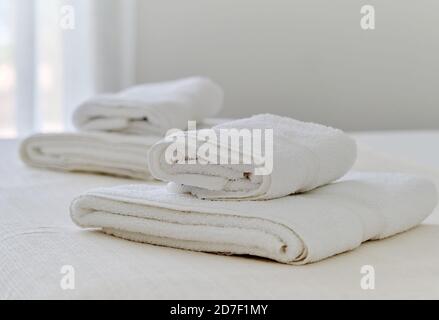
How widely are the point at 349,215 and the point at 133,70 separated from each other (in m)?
2.10

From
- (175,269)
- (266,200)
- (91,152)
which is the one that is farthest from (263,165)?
(91,152)

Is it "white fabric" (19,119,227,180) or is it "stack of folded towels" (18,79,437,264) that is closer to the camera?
"stack of folded towels" (18,79,437,264)

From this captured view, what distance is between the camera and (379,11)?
2.98m

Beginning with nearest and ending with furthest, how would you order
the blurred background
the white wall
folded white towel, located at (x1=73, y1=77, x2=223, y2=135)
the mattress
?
the mattress
folded white towel, located at (x1=73, y1=77, x2=223, y2=135)
the blurred background
the white wall

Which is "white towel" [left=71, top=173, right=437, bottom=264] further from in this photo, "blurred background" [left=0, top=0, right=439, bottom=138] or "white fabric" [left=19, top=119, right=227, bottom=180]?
"blurred background" [left=0, top=0, right=439, bottom=138]

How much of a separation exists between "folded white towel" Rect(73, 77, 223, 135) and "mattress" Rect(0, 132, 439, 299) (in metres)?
0.53

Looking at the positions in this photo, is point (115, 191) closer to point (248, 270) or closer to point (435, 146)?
point (248, 270)

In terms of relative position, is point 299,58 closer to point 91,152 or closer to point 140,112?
point 140,112

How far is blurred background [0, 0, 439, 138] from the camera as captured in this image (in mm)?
2908

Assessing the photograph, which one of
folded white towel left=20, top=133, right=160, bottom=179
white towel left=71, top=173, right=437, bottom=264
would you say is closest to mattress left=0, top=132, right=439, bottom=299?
white towel left=71, top=173, right=437, bottom=264

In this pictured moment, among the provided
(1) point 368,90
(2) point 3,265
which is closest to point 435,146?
(1) point 368,90

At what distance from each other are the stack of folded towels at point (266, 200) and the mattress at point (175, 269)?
0.07 feet

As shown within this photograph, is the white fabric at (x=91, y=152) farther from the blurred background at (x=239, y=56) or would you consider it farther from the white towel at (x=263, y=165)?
the blurred background at (x=239, y=56)

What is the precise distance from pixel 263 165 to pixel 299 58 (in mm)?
2129
